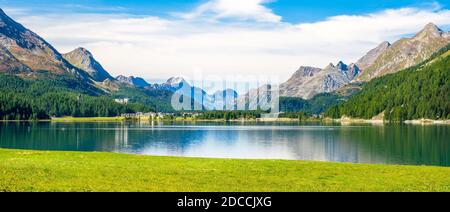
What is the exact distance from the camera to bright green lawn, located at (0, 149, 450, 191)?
116 feet

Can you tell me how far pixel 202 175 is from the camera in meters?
42.7

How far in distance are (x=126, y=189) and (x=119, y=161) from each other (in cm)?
2011

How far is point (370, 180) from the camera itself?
41000mm

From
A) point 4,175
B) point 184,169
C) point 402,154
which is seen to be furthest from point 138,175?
point 402,154

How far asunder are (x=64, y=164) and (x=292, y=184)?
21819mm

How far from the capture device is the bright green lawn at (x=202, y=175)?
3531 centimetres

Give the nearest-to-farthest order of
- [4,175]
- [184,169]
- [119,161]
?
[4,175]
[184,169]
[119,161]
